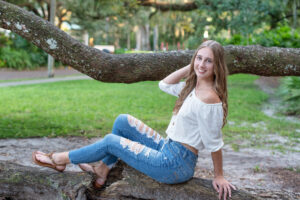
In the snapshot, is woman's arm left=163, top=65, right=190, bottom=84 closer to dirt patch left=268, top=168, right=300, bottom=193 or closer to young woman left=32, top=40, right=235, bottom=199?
young woman left=32, top=40, right=235, bottom=199

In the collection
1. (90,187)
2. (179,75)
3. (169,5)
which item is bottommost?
(90,187)

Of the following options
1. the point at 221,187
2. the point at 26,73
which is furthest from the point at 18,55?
the point at 221,187

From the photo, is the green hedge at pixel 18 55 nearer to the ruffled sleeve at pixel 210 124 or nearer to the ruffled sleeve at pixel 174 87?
the ruffled sleeve at pixel 174 87

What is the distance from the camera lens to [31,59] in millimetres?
22062

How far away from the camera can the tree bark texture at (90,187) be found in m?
2.68

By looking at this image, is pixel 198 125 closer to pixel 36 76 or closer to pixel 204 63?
pixel 204 63

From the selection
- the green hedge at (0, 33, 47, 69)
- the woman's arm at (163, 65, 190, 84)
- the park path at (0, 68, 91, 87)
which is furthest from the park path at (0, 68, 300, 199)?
the green hedge at (0, 33, 47, 69)

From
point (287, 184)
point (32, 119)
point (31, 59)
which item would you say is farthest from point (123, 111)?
point (31, 59)

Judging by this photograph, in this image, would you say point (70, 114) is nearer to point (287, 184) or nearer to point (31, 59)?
point (287, 184)

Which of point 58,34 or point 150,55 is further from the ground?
point 58,34

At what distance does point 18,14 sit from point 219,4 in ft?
47.9

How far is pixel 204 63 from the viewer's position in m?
2.65

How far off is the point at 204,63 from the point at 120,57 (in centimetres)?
113

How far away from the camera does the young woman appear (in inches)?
101
